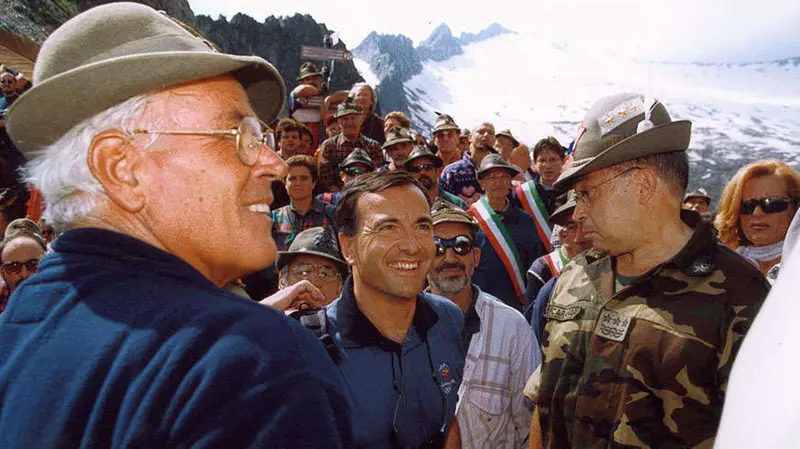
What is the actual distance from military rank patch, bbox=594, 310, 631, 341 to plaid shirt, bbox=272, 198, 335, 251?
3471 millimetres

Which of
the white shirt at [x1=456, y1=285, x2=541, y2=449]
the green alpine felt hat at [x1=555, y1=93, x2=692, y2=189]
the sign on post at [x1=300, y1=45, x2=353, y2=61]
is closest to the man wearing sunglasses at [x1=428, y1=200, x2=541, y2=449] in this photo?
the white shirt at [x1=456, y1=285, x2=541, y2=449]

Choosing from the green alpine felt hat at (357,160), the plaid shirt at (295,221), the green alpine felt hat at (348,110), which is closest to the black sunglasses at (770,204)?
the plaid shirt at (295,221)

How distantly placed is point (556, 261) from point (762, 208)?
4.82 feet

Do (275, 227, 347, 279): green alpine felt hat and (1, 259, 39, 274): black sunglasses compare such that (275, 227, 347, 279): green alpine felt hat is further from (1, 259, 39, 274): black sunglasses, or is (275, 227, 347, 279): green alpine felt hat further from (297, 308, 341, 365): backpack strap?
(1, 259, 39, 274): black sunglasses

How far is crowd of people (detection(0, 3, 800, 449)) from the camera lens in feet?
3.23

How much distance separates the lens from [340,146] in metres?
7.47

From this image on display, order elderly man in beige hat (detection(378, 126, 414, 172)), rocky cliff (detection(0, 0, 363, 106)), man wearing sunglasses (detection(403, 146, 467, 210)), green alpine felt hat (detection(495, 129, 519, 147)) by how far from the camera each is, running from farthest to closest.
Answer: rocky cliff (detection(0, 0, 363, 106))
green alpine felt hat (detection(495, 129, 519, 147))
elderly man in beige hat (detection(378, 126, 414, 172))
man wearing sunglasses (detection(403, 146, 467, 210))

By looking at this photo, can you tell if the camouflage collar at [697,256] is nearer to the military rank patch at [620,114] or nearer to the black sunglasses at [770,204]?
the military rank patch at [620,114]

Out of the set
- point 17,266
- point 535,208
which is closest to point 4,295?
point 17,266

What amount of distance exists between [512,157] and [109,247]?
302 inches

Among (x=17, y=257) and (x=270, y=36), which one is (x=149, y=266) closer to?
(x=17, y=257)

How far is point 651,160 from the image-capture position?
2.46m

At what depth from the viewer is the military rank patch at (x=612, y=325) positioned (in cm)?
232

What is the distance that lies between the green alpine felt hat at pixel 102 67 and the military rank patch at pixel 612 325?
1788 millimetres
